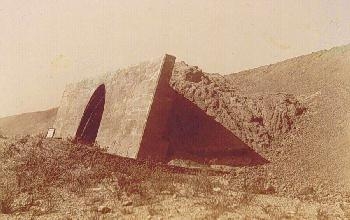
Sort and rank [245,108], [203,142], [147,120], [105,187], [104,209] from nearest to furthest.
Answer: [104,209]
[105,187]
[147,120]
[203,142]
[245,108]

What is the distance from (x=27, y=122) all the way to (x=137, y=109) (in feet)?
68.7

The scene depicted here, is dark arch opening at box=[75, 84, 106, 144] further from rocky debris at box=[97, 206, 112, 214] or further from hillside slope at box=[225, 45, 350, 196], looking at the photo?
rocky debris at box=[97, 206, 112, 214]

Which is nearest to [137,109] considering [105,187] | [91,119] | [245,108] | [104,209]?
[105,187]

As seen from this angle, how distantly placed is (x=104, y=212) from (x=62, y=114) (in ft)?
35.1

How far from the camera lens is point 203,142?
37.3 feet

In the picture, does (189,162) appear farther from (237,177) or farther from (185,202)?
(185,202)

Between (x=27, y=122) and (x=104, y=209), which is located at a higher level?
(x=27, y=122)

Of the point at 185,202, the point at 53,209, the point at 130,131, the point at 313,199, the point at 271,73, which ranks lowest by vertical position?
the point at 53,209

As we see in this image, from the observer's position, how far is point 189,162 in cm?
1027

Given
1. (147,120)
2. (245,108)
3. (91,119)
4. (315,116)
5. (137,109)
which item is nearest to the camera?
(147,120)

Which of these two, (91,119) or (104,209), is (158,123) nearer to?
(104,209)

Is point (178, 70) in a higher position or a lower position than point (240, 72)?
lower

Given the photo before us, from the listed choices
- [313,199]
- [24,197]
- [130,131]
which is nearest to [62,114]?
[130,131]

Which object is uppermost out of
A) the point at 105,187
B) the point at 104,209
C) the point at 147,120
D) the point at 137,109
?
the point at 137,109
